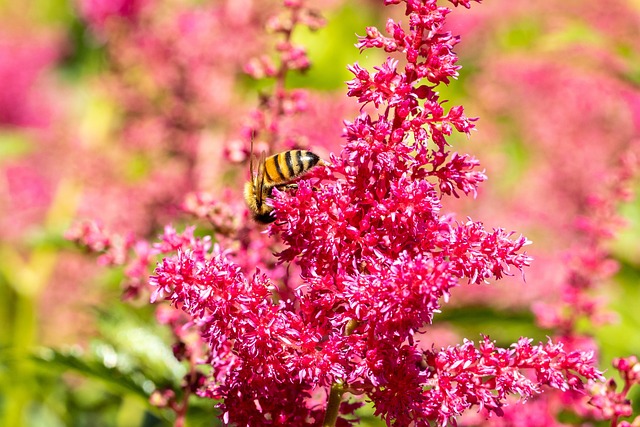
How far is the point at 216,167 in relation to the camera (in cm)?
271

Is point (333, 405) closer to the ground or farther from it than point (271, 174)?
closer to the ground

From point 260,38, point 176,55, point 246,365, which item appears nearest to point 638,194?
point 260,38

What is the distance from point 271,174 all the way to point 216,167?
1.10 meters

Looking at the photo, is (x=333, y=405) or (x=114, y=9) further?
(x=114, y=9)

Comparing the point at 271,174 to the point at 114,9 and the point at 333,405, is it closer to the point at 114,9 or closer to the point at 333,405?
the point at 333,405

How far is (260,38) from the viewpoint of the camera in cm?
276

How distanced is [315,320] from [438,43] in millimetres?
379

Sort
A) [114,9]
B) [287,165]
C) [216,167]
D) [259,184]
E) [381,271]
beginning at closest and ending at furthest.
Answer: [381,271] → [287,165] → [259,184] → [216,167] → [114,9]

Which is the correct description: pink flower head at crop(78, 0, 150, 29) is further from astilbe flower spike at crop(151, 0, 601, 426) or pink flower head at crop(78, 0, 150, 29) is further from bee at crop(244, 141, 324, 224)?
astilbe flower spike at crop(151, 0, 601, 426)

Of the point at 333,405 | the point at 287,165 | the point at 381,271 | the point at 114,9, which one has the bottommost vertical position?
the point at 333,405

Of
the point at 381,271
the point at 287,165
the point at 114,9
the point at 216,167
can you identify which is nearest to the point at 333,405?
the point at 381,271

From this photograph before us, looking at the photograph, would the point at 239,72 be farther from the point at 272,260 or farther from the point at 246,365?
the point at 246,365

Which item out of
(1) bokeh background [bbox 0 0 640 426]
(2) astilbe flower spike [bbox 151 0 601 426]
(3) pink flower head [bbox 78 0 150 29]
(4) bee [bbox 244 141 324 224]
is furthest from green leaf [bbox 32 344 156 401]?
(3) pink flower head [bbox 78 0 150 29]

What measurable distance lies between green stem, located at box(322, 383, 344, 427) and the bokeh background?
0.45 metres
